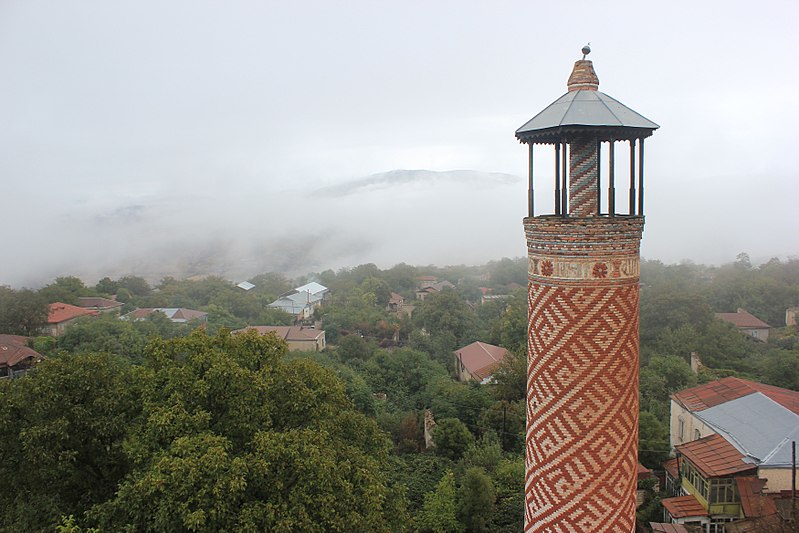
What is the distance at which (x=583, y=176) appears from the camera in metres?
7.12

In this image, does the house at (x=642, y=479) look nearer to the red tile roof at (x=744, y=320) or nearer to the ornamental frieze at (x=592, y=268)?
the ornamental frieze at (x=592, y=268)

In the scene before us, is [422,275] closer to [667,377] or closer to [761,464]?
[667,377]

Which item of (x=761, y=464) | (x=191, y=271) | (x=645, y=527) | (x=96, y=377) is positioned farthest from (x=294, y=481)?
(x=191, y=271)

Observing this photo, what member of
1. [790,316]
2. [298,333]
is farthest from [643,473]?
[790,316]

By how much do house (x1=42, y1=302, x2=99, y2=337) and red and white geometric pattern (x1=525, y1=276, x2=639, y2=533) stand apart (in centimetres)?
4432

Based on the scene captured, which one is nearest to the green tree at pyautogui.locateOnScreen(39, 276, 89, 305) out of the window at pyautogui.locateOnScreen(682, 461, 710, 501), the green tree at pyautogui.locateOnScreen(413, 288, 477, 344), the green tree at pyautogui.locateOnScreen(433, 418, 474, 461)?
the green tree at pyautogui.locateOnScreen(413, 288, 477, 344)

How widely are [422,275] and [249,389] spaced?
70.8 m

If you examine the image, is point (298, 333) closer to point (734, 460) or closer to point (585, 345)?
point (734, 460)

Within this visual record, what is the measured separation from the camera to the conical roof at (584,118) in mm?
6711

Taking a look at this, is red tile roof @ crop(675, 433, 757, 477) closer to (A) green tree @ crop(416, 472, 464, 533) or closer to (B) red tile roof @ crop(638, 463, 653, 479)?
(B) red tile roof @ crop(638, 463, 653, 479)

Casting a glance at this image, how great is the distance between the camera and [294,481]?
31.9ft

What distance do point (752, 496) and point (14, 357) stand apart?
36.2m

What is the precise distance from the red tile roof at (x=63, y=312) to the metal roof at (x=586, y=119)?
154 ft

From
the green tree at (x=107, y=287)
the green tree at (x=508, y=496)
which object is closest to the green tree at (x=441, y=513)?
the green tree at (x=508, y=496)
